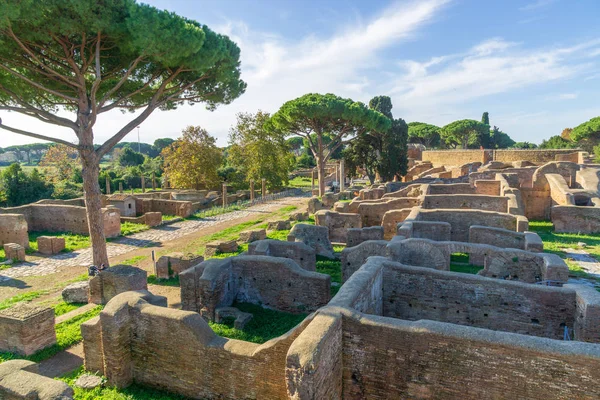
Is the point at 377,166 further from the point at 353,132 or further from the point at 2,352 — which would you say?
the point at 2,352

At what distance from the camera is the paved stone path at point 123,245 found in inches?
533

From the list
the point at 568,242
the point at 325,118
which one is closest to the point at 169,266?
the point at 568,242

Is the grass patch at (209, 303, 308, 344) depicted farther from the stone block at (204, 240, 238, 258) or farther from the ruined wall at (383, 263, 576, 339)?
the stone block at (204, 240, 238, 258)

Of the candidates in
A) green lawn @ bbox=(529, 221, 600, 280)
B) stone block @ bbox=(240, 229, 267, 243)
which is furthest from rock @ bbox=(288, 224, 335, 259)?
green lawn @ bbox=(529, 221, 600, 280)

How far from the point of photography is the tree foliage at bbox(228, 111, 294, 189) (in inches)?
1374

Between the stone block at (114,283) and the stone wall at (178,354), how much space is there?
2995 millimetres

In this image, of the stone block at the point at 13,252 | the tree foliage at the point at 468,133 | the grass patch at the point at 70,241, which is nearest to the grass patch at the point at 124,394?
the stone block at the point at 13,252

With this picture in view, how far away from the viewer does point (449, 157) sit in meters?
37.7

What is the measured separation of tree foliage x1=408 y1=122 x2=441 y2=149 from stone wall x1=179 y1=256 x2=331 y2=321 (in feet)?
180

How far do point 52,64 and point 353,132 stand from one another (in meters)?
20.7

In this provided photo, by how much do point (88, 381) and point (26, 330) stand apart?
2106 millimetres

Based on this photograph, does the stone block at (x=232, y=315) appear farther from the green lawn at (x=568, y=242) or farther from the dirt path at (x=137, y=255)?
the green lawn at (x=568, y=242)

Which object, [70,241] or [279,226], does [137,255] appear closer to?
[70,241]

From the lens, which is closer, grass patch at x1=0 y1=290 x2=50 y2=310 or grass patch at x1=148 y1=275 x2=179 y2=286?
grass patch at x1=0 y1=290 x2=50 y2=310
